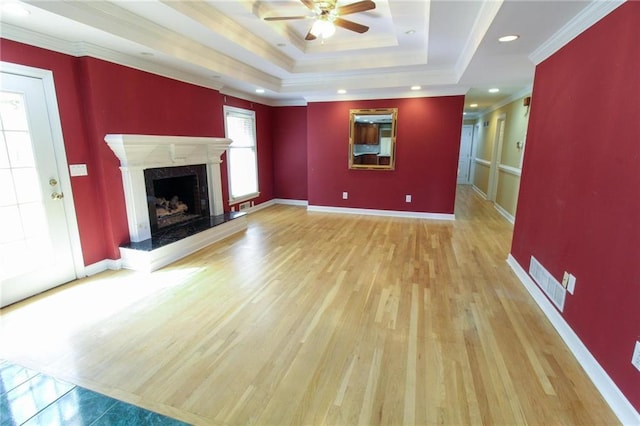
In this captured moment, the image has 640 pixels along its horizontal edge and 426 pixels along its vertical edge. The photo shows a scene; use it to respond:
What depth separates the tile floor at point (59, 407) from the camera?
1569 millimetres

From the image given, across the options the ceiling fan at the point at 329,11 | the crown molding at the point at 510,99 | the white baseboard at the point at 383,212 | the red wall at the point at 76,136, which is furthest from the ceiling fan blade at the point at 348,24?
the white baseboard at the point at 383,212

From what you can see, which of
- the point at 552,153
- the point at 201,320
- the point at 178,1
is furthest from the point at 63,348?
the point at 552,153

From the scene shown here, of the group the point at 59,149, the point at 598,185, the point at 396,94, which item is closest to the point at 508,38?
the point at 598,185

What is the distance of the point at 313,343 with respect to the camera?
84.8 inches

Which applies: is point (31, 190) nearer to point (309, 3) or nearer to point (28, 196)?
point (28, 196)

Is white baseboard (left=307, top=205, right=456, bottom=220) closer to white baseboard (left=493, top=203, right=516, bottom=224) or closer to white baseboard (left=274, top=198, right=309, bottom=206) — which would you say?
white baseboard (left=274, top=198, right=309, bottom=206)

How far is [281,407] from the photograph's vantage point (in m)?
1.63

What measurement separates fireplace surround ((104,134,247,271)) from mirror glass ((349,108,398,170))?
281cm

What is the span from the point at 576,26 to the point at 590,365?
233cm

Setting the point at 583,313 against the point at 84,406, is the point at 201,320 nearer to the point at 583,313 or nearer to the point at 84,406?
the point at 84,406

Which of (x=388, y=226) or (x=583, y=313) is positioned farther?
(x=388, y=226)

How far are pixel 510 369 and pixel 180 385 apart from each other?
2.01 meters

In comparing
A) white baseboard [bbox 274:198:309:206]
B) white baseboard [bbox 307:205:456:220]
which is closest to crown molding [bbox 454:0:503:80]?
white baseboard [bbox 307:205:456:220]

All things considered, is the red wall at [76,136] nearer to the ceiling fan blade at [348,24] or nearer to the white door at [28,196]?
the white door at [28,196]
